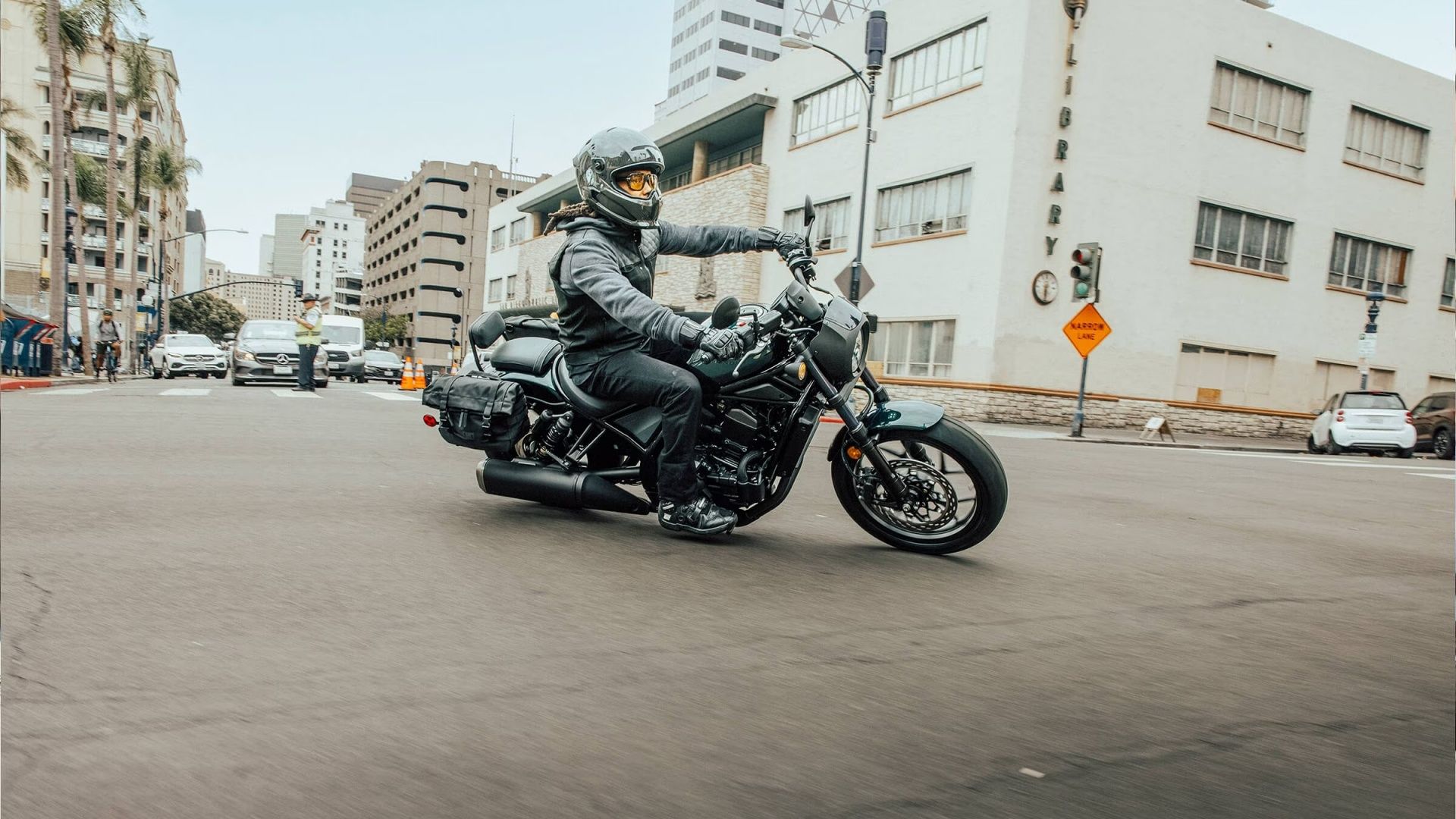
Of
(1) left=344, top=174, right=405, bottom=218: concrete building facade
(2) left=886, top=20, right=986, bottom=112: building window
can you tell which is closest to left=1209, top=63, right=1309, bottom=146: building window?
(2) left=886, top=20, right=986, bottom=112: building window

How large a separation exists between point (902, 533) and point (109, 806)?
11.4 feet

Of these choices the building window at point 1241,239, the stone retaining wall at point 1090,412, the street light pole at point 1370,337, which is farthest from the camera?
the building window at point 1241,239

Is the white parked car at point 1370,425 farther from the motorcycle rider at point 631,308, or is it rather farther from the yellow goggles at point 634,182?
the yellow goggles at point 634,182

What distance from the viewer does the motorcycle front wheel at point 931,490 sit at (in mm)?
4383

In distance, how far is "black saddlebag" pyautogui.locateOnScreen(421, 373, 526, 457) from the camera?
187 inches

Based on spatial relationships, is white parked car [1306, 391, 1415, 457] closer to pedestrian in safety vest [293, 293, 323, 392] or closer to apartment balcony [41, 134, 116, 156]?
pedestrian in safety vest [293, 293, 323, 392]

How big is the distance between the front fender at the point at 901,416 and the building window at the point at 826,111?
26160 millimetres

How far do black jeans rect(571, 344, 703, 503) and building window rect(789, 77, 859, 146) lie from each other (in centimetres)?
2621

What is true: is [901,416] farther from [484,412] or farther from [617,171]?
[484,412]

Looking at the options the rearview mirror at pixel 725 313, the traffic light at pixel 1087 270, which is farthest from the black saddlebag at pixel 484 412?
the traffic light at pixel 1087 270

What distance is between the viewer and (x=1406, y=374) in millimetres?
30094

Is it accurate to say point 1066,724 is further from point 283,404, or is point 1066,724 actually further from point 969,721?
point 283,404

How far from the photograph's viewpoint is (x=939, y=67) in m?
26.3

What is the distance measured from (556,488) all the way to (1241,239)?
26559 millimetres
